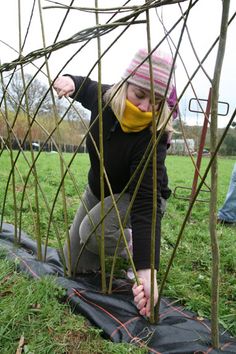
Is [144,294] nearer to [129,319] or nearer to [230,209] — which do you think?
[129,319]

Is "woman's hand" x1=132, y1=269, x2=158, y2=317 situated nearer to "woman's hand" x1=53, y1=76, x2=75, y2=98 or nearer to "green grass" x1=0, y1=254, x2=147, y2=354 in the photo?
"green grass" x1=0, y1=254, x2=147, y2=354

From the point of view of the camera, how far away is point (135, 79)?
4.76 ft

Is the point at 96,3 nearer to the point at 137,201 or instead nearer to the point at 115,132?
the point at 115,132

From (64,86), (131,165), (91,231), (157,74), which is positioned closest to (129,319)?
(91,231)

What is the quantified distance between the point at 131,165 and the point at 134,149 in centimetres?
7

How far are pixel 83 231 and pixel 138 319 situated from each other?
1.79 feet

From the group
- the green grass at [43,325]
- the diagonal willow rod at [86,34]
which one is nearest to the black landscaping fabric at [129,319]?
the green grass at [43,325]

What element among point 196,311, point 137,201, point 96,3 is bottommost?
point 196,311

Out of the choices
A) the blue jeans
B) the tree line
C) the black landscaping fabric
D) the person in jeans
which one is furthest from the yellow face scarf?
the blue jeans

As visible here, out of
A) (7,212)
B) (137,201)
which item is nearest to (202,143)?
(7,212)

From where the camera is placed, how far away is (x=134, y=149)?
1.62 m

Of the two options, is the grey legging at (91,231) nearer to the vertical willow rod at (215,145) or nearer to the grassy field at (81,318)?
the grassy field at (81,318)

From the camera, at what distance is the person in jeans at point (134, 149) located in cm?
139

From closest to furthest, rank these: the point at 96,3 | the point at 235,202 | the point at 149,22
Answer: the point at 149,22, the point at 96,3, the point at 235,202
